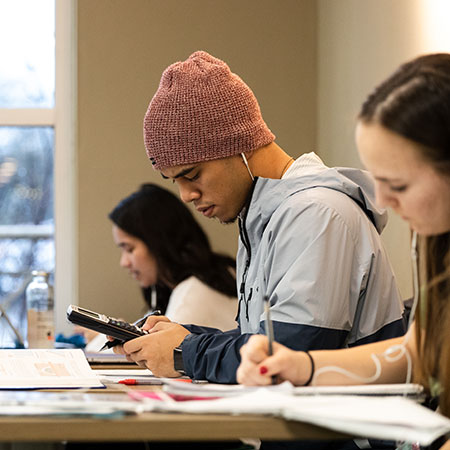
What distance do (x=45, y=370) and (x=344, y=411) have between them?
2.33 ft

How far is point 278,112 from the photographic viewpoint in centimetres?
374

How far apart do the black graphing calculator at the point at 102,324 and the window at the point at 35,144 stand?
2.42 m

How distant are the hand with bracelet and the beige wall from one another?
2579 millimetres

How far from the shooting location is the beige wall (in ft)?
12.1

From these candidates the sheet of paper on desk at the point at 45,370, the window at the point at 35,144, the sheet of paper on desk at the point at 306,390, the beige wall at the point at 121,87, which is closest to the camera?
the sheet of paper on desk at the point at 306,390

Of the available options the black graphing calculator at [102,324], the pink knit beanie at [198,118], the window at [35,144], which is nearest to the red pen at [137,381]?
the black graphing calculator at [102,324]

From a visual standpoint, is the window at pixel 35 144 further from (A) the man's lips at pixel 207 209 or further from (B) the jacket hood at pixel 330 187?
(B) the jacket hood at pixel 330 187

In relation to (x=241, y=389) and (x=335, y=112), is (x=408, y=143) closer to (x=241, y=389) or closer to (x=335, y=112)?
(x=241, y=389)

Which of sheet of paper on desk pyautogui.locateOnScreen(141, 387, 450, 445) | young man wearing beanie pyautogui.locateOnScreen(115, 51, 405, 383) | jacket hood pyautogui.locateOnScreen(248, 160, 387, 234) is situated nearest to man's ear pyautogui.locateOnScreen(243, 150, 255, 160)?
young man wearing beanie pyautogui.locateOnScreen(115, 51, 405, 383)

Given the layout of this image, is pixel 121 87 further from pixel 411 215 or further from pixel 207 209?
pixel 411 215

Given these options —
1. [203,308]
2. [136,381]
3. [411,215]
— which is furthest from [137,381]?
[203,308]

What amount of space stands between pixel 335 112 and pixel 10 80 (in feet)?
5.64

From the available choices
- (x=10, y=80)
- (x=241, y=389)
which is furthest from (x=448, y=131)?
(x=10, y=80)

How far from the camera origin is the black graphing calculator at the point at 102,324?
1535mm
